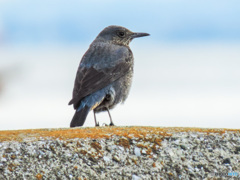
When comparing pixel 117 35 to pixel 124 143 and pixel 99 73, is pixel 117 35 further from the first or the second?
pixel 124 143

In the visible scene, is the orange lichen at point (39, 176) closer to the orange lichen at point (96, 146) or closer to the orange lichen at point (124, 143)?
the orange lichen at point (96, 146)

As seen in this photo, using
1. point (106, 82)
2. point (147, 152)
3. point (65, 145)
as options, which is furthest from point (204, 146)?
point (106, 82)

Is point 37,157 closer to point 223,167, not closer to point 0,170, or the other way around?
point 0,170

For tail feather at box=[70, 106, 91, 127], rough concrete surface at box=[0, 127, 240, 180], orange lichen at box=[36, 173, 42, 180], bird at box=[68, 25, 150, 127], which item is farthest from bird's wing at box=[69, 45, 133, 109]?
orange lichen at box=[36, 173, 42, 180]

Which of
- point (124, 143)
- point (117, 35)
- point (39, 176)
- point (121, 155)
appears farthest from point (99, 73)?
point (39, 176)

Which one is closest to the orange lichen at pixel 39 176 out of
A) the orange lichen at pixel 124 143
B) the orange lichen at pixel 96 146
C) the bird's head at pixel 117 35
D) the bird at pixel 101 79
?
the orange lichen at pixel 96 146

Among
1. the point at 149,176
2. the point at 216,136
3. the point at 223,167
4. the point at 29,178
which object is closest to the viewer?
the point at 29,178

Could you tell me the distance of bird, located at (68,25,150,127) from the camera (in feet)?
25.3

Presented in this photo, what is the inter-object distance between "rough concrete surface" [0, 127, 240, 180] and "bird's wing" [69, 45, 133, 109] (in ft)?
10.9

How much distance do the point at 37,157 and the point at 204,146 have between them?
5.14 feet

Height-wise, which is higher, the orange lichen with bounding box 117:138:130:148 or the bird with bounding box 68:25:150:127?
the bird with bounding box 68:25:150:127

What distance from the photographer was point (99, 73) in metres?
8.11

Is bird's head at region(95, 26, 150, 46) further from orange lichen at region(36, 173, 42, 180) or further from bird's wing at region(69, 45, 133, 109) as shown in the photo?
orange lichen at region(36, 173, 42, 180)

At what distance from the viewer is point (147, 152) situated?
4074 mm
